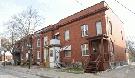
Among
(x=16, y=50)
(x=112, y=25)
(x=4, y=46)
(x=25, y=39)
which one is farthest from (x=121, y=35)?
(x=4, y=46)

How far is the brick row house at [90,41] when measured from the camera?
29.3 meters

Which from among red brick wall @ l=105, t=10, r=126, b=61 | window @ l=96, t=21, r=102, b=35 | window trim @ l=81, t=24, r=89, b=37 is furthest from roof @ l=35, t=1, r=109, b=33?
window @ l=96, t=21, r=102, b=35

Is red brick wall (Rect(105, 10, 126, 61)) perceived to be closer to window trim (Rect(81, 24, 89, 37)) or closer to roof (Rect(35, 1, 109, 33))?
roof (Rect(35, 1, 109, 33))

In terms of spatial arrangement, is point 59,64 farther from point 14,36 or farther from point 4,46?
point 4,46

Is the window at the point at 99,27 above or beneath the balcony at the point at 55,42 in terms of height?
above

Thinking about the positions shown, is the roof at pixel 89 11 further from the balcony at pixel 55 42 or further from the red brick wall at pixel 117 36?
the balcony at pixel 55 42

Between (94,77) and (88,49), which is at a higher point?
(88,49)

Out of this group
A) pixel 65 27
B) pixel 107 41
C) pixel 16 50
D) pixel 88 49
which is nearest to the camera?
pixel 107 41

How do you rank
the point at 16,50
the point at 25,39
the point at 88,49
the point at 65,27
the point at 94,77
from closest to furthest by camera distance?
the point at 94,77, the point at 88,49, the point at 65,27, the point at 25,39, the point at 16,50

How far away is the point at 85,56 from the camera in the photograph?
1316 inches

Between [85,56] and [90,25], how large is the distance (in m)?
4.24

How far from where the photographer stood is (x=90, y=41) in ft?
100

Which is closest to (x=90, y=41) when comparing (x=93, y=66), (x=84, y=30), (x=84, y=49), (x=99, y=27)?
(x=99, y=27)

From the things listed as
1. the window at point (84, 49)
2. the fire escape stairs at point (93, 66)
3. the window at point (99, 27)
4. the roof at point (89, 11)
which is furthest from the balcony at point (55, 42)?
the fire escape stairs at point (93, 66)
